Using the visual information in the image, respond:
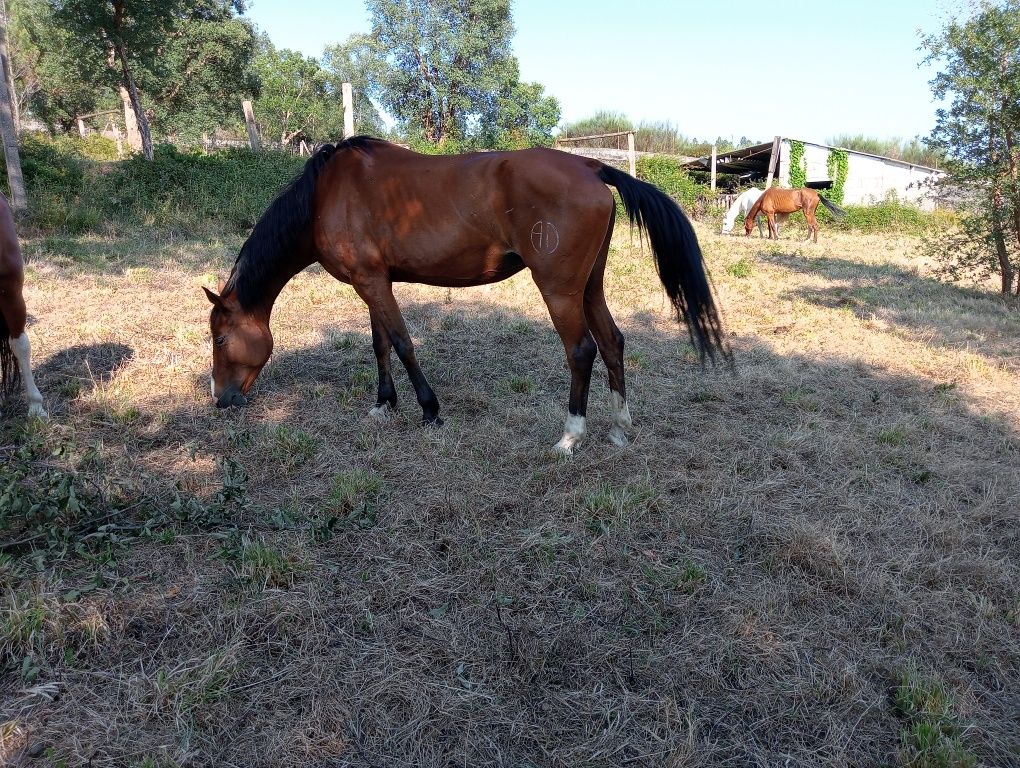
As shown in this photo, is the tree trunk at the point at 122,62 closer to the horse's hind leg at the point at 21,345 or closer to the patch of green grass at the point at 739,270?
the horse's hind leg at the point at 21,345

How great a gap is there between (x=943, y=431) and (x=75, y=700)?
4997 mm

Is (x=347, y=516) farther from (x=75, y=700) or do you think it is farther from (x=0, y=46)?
(x=0, y=46)

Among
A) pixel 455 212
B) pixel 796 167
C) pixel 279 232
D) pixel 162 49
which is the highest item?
pixel 162 49

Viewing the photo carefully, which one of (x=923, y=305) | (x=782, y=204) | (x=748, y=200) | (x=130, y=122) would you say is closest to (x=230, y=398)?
(x=923, y=305)

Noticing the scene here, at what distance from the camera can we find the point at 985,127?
319 inches

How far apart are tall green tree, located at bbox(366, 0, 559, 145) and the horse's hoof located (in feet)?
96.4

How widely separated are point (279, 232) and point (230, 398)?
124 cm

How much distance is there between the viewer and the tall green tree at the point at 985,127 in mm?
7766

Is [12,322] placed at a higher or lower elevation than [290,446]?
higher

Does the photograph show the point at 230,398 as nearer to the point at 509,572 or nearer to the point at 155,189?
the point at 509,572

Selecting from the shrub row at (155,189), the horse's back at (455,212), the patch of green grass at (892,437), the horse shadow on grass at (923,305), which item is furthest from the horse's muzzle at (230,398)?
the shrub row at (155,189)

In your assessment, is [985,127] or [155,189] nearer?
[985,127]

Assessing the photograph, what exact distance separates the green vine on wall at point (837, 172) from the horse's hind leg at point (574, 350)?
26964 millimetres

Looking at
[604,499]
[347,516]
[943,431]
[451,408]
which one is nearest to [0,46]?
[451,408]
